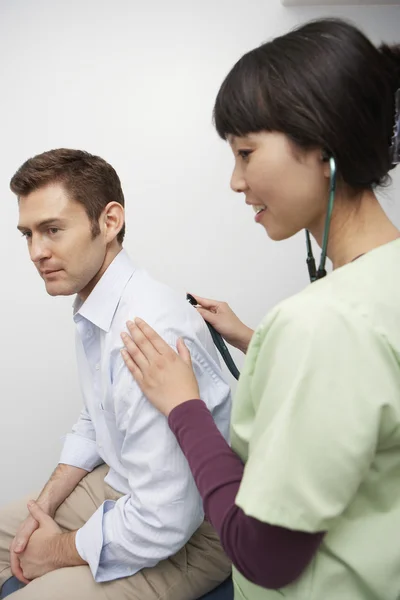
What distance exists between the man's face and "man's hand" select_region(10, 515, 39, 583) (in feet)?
1.85

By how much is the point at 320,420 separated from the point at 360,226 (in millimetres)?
321

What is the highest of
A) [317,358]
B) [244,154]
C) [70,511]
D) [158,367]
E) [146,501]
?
[244,154]

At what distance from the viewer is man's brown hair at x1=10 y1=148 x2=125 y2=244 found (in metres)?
1.14

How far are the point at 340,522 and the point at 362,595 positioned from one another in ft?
0.33

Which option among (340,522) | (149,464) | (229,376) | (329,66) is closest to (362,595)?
(340,522)

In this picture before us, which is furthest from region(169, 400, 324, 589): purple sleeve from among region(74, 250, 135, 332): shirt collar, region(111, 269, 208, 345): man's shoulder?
region(74, 250, 135, 332): shirt collar

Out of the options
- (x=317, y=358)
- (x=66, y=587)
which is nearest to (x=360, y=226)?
(x=317, y=358)

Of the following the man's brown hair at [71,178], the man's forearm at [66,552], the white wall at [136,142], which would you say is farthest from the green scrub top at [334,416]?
the white wall at [136,142]

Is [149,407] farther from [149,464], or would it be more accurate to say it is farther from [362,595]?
[362,595]

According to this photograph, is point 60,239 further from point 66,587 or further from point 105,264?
point 66,587

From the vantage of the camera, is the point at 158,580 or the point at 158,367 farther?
the point at 158,580

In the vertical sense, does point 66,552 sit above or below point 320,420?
below

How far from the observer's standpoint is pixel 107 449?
3.79 feet

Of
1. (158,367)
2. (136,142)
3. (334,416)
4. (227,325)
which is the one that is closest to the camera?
(334,416)
